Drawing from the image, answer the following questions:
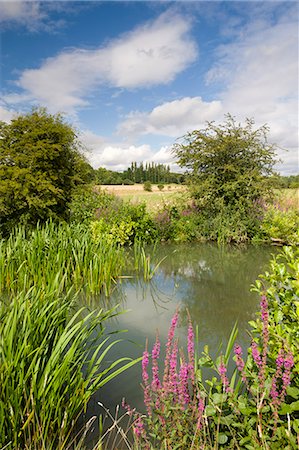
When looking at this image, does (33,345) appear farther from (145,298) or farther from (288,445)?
(145,298)

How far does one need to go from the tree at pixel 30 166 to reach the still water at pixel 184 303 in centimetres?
399

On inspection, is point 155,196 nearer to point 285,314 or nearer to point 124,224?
point 124,224

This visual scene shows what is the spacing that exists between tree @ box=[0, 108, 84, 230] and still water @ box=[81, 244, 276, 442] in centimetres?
399

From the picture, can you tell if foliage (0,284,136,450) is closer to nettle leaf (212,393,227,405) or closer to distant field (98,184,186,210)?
nettle leaf (212,393,227,405)

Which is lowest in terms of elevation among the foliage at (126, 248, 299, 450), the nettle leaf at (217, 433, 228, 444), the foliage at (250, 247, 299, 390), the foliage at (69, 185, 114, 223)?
the nettle leaf at (217, 433, 228, 444)

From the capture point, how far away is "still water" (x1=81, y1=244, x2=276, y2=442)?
284 centimetres

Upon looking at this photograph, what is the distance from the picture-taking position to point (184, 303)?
15.6ft

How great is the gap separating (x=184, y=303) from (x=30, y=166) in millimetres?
6687

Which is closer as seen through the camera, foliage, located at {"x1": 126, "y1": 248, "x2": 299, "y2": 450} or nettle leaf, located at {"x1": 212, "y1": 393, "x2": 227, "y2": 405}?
foliage, located at {"x1": 126, "y1": 248, "x2": 299, "y2": 450}

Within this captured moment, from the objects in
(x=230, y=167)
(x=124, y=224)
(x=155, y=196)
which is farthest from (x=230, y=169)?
(x=155, y=196)

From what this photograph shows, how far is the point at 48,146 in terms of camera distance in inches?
365

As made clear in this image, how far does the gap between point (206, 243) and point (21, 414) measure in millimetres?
9084

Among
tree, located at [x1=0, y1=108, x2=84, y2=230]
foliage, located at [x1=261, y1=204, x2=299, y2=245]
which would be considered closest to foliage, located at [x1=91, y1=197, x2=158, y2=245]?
tree, located at [x1=0, y1=108, x2=84, y2=230]

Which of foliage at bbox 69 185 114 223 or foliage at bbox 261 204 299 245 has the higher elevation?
foliage at bbox 69 185 114 223
